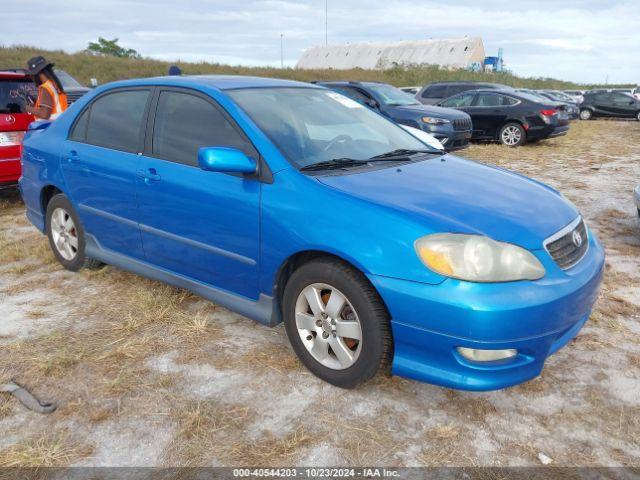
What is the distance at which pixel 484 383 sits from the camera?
2369mm

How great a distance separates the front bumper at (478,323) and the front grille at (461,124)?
27.4 feet

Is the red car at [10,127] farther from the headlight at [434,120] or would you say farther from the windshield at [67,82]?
the headlight at [434,120]

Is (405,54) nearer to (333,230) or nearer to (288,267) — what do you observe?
(288,267)

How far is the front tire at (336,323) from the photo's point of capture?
251 centimetres

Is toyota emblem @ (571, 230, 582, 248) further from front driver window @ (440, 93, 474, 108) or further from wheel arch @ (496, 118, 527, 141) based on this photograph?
front driver window @ (440, 93, 474, 108)

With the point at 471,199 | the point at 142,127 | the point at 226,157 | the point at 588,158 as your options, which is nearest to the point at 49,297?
the point at 142,127

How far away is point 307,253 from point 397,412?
92 cm

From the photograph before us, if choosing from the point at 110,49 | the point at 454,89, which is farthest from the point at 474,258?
the point at 110,49

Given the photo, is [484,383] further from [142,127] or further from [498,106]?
[498,106]

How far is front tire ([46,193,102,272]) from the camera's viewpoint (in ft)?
13.8

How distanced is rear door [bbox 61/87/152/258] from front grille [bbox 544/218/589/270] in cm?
259

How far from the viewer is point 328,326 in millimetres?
2715

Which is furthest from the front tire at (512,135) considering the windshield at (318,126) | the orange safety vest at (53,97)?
the orange safety vest at (53,97)

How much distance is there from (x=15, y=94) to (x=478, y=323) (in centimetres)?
672
